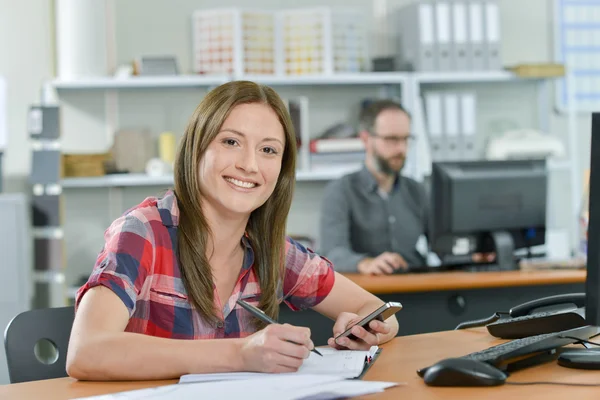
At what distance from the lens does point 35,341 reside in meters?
1.54

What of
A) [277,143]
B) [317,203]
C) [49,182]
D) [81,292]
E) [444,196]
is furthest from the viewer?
[317,203]

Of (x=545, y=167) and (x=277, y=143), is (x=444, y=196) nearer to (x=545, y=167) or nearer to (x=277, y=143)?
Result: (x=545, y=167)

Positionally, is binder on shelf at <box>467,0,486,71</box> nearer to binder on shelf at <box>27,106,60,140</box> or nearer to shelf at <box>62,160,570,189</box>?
shelf at <box>62,160,570,189</box>

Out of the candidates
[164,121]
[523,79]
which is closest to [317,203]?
[164,121]

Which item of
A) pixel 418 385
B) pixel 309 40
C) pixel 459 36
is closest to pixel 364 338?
pixel 418 385

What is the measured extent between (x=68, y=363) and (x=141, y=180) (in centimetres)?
284

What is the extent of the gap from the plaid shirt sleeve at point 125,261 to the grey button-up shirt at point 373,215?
2.08 meters

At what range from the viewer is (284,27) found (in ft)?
14.2

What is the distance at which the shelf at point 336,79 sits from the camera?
14.0ft

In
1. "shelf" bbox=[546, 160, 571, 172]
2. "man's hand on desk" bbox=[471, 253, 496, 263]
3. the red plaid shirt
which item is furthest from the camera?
"shelf" bbox=[546, 160, 571, 172]

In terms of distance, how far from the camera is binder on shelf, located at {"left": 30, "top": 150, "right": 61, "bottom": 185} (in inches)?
155

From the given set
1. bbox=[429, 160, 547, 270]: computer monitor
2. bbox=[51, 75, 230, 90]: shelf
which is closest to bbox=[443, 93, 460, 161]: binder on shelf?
bbox=[51, 75, 230, 90]: shelf

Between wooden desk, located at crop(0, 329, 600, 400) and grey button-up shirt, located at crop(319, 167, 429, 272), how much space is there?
208 cm

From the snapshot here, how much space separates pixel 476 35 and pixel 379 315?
318 cm
